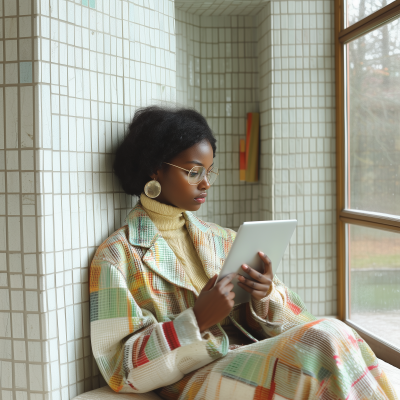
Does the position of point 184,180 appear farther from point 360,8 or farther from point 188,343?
point 360,8

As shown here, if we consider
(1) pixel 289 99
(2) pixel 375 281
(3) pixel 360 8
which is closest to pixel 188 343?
(2) pixel 375 281

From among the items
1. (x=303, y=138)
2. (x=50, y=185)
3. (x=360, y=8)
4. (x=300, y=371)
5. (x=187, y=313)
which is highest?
(x=360, y=8)

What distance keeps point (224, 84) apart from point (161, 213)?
131cm

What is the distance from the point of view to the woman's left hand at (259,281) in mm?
1661

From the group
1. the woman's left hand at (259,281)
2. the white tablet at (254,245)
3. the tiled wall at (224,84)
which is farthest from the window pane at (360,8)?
the woman's left hand at (259,281)

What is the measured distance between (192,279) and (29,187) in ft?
2.27

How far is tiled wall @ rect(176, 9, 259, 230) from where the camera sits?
281cm

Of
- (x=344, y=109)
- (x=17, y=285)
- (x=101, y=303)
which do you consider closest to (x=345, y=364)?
(x=101, y=303)

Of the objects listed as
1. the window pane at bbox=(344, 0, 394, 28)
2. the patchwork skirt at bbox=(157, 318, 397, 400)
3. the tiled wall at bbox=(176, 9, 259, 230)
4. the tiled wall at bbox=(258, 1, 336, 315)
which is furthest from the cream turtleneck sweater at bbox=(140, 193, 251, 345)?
the window pane at bbox=(344, 0, 394, 28)

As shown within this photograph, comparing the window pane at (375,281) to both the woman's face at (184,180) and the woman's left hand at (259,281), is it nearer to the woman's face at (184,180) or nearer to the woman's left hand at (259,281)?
the woman's left hand at (259,281)

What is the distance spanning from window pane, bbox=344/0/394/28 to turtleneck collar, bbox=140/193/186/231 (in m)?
1.39

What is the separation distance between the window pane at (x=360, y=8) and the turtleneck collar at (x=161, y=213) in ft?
4.55

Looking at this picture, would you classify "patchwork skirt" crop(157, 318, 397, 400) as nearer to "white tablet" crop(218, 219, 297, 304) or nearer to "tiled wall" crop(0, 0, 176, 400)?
"white tablet" crop(218, 219, 297, 304)

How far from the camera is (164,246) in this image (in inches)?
69.1
